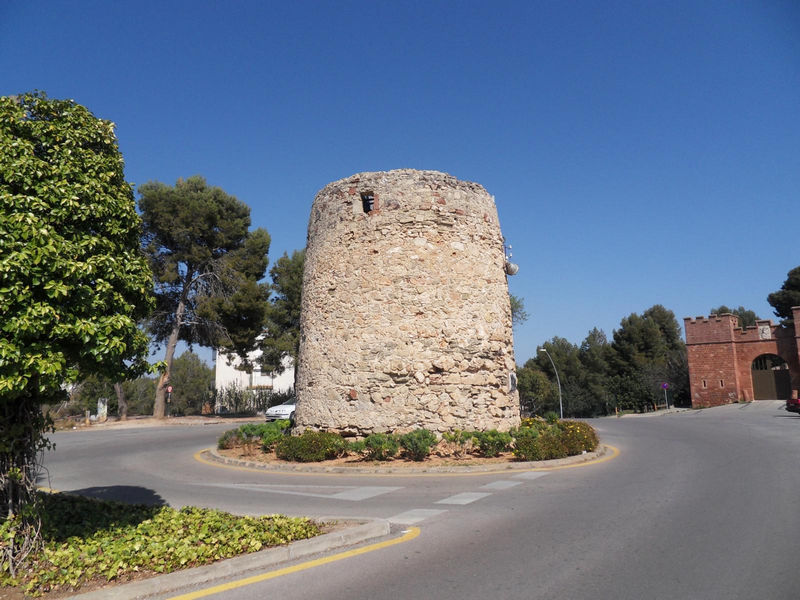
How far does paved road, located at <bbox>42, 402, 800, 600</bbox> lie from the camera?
454 cm

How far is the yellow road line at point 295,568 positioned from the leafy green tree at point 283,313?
31076 mm

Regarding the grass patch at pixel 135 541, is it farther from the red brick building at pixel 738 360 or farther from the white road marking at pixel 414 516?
the red brick building at pixel 738 360

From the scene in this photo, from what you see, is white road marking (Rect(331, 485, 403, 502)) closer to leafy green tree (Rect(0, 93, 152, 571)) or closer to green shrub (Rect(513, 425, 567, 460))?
green shrub (Rect(513, 425, 567, 460))

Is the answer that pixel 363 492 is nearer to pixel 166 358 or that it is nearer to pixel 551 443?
pixel 551 443

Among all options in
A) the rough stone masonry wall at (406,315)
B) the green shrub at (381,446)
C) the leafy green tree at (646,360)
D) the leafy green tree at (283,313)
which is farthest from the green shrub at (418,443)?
the leafy green tree at (646,360)

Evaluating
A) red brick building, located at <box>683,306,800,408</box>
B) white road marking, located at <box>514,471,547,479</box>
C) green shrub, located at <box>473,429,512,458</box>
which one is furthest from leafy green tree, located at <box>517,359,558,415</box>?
white road marking, located at <box>514,471,547,479</box>

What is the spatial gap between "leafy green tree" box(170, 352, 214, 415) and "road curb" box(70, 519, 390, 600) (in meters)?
55.6

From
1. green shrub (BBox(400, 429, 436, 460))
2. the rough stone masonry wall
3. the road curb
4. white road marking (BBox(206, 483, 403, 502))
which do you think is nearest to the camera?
the road curb

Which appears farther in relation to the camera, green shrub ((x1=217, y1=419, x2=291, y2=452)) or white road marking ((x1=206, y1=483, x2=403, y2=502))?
green shrub ((x1=217, y1=419, x2=291, y2=452))

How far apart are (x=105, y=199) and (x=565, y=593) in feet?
18.5

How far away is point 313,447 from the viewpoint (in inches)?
498

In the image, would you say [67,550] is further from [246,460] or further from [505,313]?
[505,313]

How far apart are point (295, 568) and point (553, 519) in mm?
3422

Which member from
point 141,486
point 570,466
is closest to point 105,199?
point 141,486
